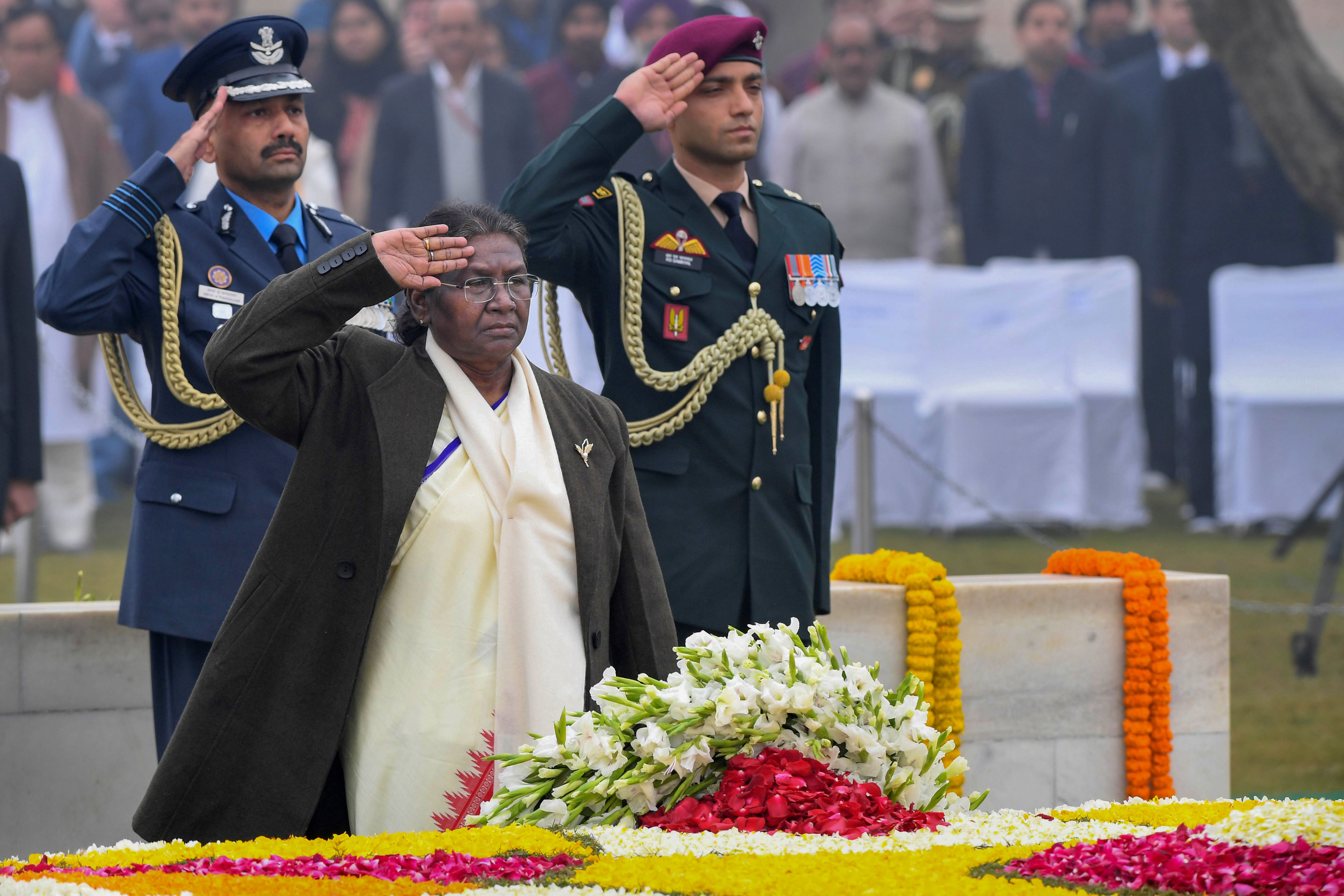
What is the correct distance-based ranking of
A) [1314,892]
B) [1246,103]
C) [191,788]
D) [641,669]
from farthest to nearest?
[1246,103], [641,669], [191,788], [1314,892]

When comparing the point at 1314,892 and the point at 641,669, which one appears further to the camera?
the point at 641,669

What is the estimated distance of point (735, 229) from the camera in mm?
3955

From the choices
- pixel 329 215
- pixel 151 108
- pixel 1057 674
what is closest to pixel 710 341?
pixel 329 215

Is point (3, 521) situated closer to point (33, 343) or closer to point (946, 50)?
point (33, 343)

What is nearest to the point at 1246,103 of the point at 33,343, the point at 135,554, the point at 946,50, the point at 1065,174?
the point at 1065,174

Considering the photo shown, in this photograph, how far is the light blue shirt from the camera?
377cm

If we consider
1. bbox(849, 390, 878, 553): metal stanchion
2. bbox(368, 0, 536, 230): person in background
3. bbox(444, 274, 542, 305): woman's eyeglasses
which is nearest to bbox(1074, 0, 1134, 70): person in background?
bbox(368, 0, 536, 230): person in background

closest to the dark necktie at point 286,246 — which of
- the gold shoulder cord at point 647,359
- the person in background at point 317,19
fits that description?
the gold shoulder cord at point 647,359

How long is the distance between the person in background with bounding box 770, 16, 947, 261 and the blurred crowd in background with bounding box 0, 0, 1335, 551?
0.02m

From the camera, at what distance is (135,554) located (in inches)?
145

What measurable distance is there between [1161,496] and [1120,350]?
1223mm

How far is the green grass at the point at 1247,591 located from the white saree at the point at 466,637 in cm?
287

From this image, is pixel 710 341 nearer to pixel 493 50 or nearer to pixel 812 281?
pixel 812 281

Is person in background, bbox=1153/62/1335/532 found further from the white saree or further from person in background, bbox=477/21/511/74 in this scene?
the white saree
